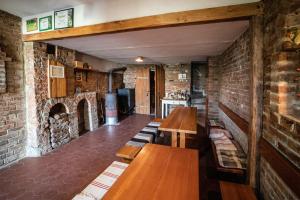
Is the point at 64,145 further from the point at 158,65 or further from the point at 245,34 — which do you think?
the point at 158,65

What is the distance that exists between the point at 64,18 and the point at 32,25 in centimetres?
90

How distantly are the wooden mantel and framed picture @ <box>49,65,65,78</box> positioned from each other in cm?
128

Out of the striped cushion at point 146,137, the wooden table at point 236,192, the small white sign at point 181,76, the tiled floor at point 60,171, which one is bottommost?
the tiled floor at point 60,171

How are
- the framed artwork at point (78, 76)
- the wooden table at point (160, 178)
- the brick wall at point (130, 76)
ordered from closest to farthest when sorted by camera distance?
the wooden table at point (160, 178) < the framed artwork at point (78, 76) < the brick wall at point (130, 76)

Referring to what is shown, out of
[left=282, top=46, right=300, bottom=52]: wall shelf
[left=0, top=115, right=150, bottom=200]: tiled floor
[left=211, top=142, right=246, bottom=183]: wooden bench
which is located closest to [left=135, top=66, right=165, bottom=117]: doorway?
[left=0, top=115, right=150, bottom=200]: tiled floor

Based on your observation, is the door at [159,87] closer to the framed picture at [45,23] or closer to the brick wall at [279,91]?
the framed picture at [45,23]

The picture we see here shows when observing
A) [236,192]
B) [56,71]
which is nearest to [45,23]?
[56,71]

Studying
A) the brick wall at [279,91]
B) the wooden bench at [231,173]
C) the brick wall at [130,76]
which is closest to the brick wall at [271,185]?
the brick wall at [279,91]

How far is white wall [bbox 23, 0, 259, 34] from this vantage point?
73.5 inches

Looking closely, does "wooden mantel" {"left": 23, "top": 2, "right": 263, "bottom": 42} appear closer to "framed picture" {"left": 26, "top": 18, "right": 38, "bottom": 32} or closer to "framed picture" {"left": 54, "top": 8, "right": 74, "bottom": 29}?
"framed picture" {"left": 54, "top": 8, "right": 74, "bottom": 29}

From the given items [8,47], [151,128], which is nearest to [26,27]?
[8,47]

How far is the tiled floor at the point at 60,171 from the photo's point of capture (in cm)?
227

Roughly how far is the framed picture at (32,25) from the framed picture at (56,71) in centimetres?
82

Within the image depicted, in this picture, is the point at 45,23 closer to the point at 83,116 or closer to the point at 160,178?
the point at 160,178
